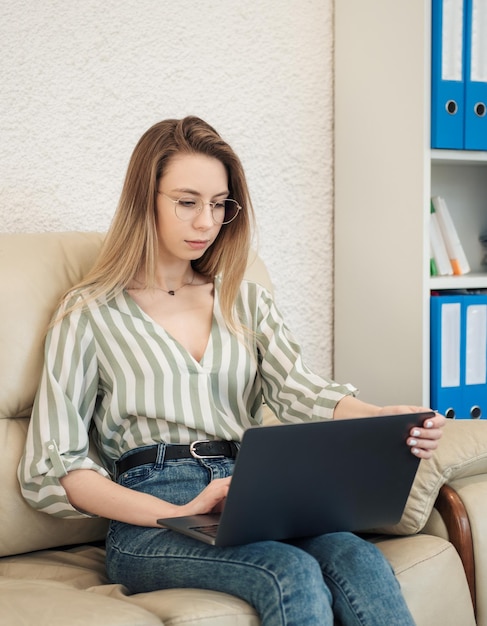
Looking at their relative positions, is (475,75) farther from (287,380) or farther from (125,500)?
(125,500)

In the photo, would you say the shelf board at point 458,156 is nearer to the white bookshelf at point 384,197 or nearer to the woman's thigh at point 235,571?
the white bookshelf at point 384,197

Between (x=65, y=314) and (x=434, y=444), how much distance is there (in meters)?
0.65

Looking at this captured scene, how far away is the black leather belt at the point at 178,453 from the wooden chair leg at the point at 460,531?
0.39 metres

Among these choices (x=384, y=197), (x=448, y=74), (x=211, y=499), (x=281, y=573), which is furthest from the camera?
(x=384, y=197)

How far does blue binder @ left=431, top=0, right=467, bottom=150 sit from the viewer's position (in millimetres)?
2080

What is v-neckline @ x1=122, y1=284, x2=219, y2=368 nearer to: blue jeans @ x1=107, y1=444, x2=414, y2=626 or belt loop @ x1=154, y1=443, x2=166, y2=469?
belt loop @ x1=154, y1=443, x2=166, y2=469

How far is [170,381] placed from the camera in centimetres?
160

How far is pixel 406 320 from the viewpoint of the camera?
7.13 ft

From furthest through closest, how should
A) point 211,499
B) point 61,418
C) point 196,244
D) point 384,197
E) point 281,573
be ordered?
point 384,197, point 196,244, point 61,418, point 211,499, point 281,573

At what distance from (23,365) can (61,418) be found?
15cm

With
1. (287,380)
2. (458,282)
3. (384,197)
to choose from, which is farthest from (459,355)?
(287,380)

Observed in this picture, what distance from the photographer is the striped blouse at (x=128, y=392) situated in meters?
1.55

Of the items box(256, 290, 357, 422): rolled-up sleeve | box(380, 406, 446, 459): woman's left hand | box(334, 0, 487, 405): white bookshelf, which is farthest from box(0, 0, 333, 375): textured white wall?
box(380, 406, 446, 459): woman's left hand

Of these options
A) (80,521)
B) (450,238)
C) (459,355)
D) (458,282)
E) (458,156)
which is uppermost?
(458,156)
